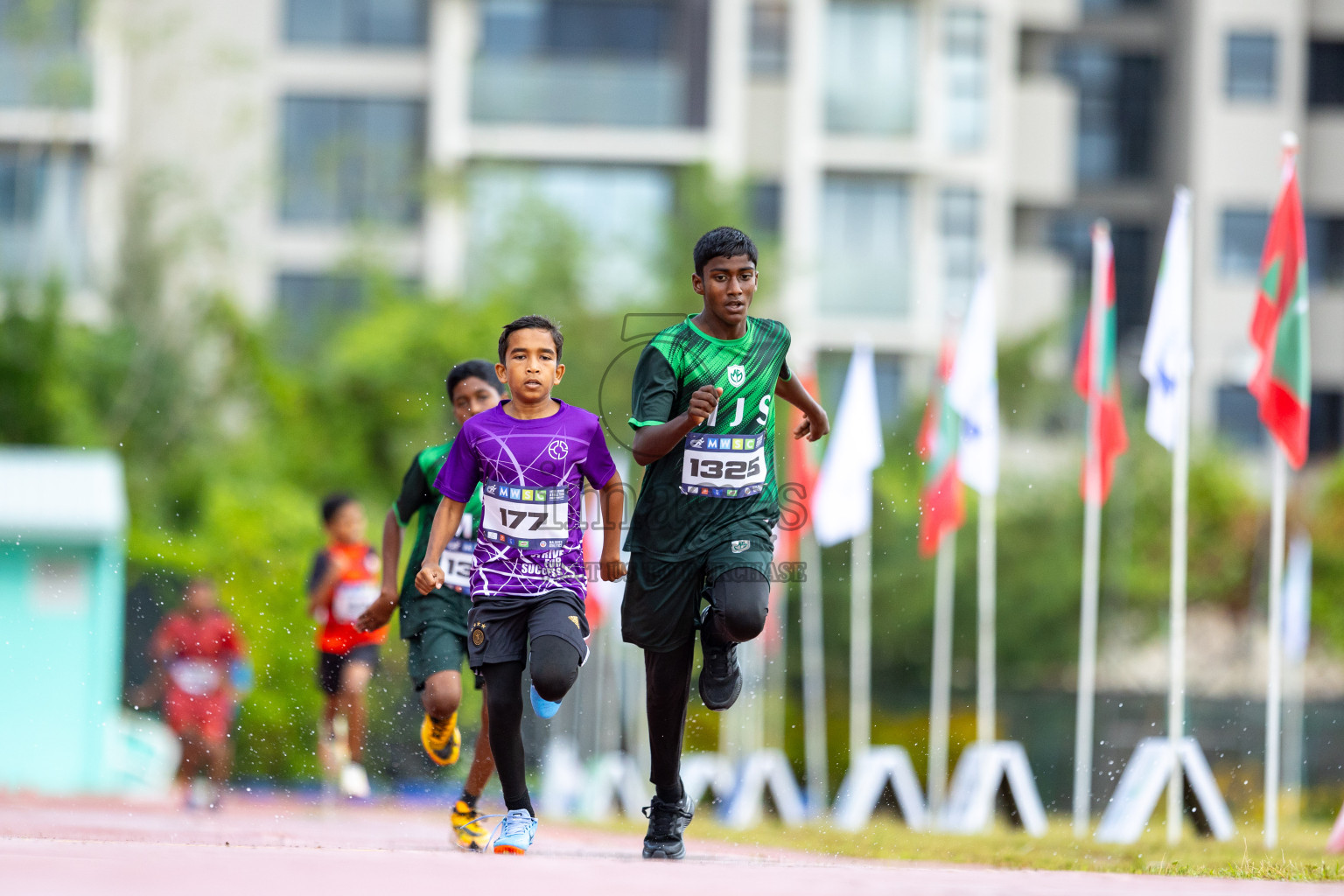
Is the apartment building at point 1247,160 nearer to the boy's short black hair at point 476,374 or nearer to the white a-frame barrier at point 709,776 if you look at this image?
the white a-frame barrier at point 709,776

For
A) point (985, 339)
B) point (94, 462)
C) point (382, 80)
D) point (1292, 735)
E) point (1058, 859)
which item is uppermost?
point (382, 80)

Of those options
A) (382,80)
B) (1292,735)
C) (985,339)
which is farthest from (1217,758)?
(382,80)

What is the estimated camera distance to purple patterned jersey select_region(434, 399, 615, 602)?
659cm

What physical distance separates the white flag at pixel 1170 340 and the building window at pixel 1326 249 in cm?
2712

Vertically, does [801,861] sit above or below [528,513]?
below

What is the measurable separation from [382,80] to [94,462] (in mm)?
20278

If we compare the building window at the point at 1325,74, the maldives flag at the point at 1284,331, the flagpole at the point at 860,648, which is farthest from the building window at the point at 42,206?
the building window at the point at 1325,74

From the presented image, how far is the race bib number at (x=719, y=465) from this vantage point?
6.64m

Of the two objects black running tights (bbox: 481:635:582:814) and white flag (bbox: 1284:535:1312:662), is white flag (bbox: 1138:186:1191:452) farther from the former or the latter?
white flag (bbox: 1284:535:1312:662)

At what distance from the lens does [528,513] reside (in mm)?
6582

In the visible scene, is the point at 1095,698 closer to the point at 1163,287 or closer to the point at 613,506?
the point at 1163,287

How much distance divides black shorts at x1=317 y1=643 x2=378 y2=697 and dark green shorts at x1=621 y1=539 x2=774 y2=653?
3.37 m

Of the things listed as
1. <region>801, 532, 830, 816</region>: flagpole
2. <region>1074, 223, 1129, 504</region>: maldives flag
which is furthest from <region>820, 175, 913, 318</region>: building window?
<region>1074, 223, 1129, 504</region>: maldives flag

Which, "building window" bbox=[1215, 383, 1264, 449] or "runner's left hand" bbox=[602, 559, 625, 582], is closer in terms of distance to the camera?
"runner's left hand" bbox=[602, 559, 625, 582]
